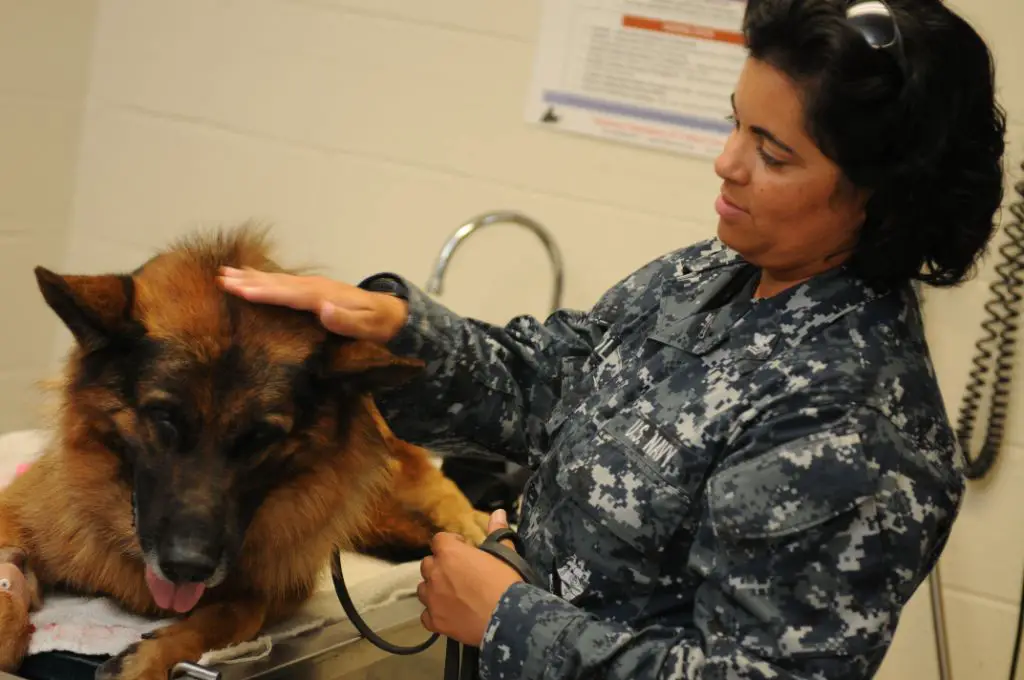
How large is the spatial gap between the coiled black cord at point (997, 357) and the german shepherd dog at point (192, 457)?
138 cm

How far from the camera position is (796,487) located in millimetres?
1040

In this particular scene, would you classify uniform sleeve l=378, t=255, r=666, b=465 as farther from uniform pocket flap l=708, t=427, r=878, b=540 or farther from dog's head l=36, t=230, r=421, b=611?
uniform pocket flap l=708, t=427, r=878, b=540

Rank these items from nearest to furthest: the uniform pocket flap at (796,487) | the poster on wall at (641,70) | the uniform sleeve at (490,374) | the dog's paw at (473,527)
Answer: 1. the uniform pocket flap at (796,487)
2. the uniform sleeve at (490,374)
3. the dog's paw at (473,527)
4. the poster on wall at (641,70)

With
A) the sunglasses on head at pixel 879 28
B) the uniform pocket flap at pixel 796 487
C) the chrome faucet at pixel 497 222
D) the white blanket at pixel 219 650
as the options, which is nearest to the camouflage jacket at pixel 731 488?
the uniform pocket flap at pixel 796 487

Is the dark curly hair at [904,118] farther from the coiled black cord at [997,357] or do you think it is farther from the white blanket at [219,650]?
the coiled black cord at [997,357]

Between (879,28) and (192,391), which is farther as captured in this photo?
(192,391)

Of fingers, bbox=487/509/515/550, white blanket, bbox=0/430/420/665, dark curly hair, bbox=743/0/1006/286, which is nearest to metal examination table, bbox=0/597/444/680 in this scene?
white blanket, bbox=0/430/420/665

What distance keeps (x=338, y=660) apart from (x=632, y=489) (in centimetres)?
65

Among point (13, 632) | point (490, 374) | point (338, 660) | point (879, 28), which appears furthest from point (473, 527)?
point (879, 28)

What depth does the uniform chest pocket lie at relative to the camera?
116 centimetres

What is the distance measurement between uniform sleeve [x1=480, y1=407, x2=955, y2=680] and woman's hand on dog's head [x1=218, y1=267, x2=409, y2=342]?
19.7 inches

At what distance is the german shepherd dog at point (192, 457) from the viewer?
1347 millimetres

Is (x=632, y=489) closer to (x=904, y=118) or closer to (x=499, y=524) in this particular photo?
(x=499, y=524)

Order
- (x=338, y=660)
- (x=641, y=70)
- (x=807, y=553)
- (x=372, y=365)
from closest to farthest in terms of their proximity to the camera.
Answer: (x=807, y=553) → (x=372, y=365) → (x=338, y=660) → (x=641, y=70)
